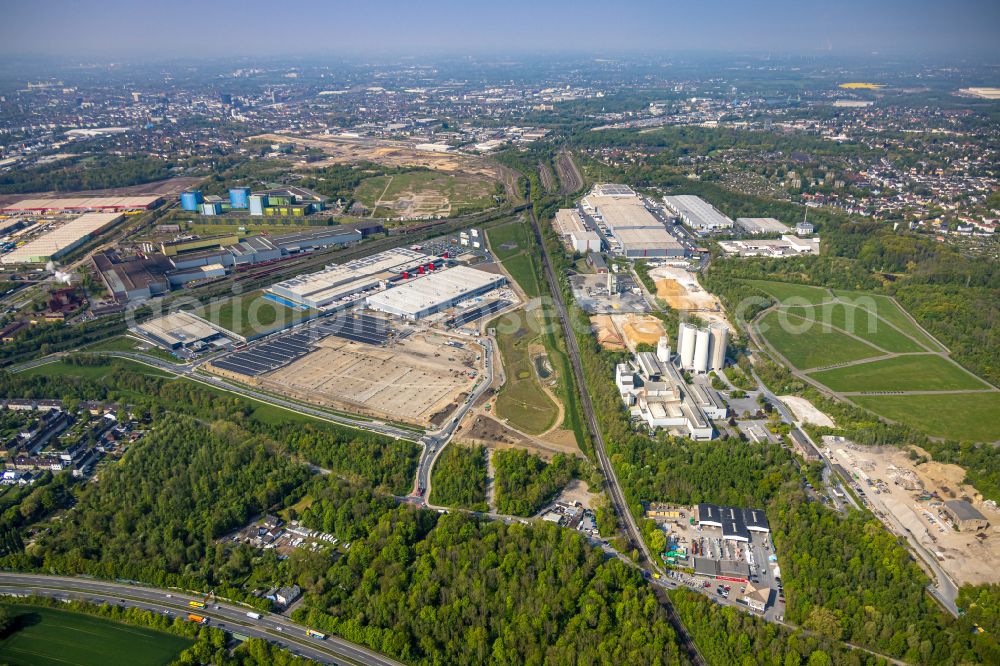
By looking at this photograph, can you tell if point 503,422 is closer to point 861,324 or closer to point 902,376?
point 902,376

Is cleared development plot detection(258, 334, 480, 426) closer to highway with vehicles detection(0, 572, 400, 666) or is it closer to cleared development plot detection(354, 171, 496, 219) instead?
highway with vehicles detection(0, 572, 400, 666)

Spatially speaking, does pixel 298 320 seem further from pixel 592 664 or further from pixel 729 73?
pixel 729 73

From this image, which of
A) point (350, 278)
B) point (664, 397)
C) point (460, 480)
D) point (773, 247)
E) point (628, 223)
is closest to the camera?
point (460, 480)

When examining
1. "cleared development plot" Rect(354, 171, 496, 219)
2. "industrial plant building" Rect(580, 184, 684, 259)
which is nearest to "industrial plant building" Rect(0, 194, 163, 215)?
"cleared development plot" Rect(354, 171, 496, 219)

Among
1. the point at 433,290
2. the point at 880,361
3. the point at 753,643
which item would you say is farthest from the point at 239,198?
the point at 753,643

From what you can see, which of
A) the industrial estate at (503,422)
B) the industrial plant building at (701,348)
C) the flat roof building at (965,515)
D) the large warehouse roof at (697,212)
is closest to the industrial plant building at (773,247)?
the industrial estate at (503,422)

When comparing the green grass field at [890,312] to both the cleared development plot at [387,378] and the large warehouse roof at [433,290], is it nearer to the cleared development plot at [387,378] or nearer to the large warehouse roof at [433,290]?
the large warehouse roof at [433,290]
